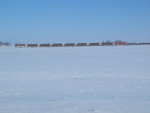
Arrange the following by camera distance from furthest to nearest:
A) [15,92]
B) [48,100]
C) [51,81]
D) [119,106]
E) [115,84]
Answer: [51,81], [115,84], [15,92], [48,100], [119,106]

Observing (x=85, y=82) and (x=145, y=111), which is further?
(x=85, y=82)

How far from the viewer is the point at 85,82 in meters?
5.95

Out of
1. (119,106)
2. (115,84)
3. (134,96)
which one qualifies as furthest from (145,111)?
(115,84)

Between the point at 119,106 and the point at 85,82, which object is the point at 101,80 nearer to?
the point at 85,82

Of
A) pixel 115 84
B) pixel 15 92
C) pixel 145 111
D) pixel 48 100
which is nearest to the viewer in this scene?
pixel 145 111

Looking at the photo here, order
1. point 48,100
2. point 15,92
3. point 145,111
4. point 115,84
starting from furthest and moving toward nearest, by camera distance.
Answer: point 115,84
point 15,92
point 48,100
point 145,111

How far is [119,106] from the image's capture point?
381cm

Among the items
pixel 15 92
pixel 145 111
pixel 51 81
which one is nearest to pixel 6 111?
pixel 15 92

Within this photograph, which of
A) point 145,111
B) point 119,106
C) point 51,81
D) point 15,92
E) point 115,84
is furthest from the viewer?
point 51,81

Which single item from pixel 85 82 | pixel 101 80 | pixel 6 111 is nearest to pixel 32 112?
pixel 6 111

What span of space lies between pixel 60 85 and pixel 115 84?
134 cm

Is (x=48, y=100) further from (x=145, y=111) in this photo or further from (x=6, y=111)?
(x=145, y=111)

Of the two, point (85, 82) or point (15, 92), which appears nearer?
point (15, 92)

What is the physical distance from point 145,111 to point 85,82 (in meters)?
2.55
